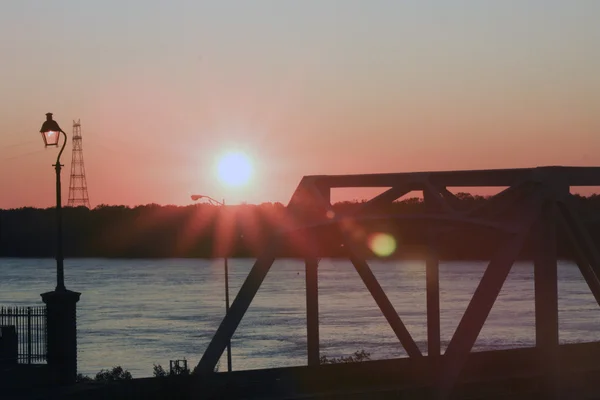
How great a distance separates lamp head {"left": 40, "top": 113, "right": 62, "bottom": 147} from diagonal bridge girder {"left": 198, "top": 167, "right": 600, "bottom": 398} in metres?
7.04

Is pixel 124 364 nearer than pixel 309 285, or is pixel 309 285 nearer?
pixel 309 285

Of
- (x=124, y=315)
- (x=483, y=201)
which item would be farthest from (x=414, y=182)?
(x=124, y=315)

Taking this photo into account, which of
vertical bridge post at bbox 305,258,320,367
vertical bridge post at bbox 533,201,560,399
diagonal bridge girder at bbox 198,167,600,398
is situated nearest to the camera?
diagonal bridge girder at bbox 198,167,600,398

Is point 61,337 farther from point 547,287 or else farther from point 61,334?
point 547,287

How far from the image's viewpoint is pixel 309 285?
18.1m

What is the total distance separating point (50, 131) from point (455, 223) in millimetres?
9765

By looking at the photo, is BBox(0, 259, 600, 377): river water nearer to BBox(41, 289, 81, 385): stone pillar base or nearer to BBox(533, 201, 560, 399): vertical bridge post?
BBox(41, 289, 81, 385): stone pillar base

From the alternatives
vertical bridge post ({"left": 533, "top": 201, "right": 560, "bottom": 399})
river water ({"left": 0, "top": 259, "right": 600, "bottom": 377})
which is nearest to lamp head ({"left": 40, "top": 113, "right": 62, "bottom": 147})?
vertical bridge post ({"left": 533, "top": 201, "right": 560, "bottom": 399})

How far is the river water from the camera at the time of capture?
246ft

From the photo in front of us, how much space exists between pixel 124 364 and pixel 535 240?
191 ft

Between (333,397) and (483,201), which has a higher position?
(483,201)

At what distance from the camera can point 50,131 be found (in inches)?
859

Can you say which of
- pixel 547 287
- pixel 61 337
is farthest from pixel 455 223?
pixel 61 337

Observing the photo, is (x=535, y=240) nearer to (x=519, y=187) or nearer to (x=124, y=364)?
(x=519, y=187)
